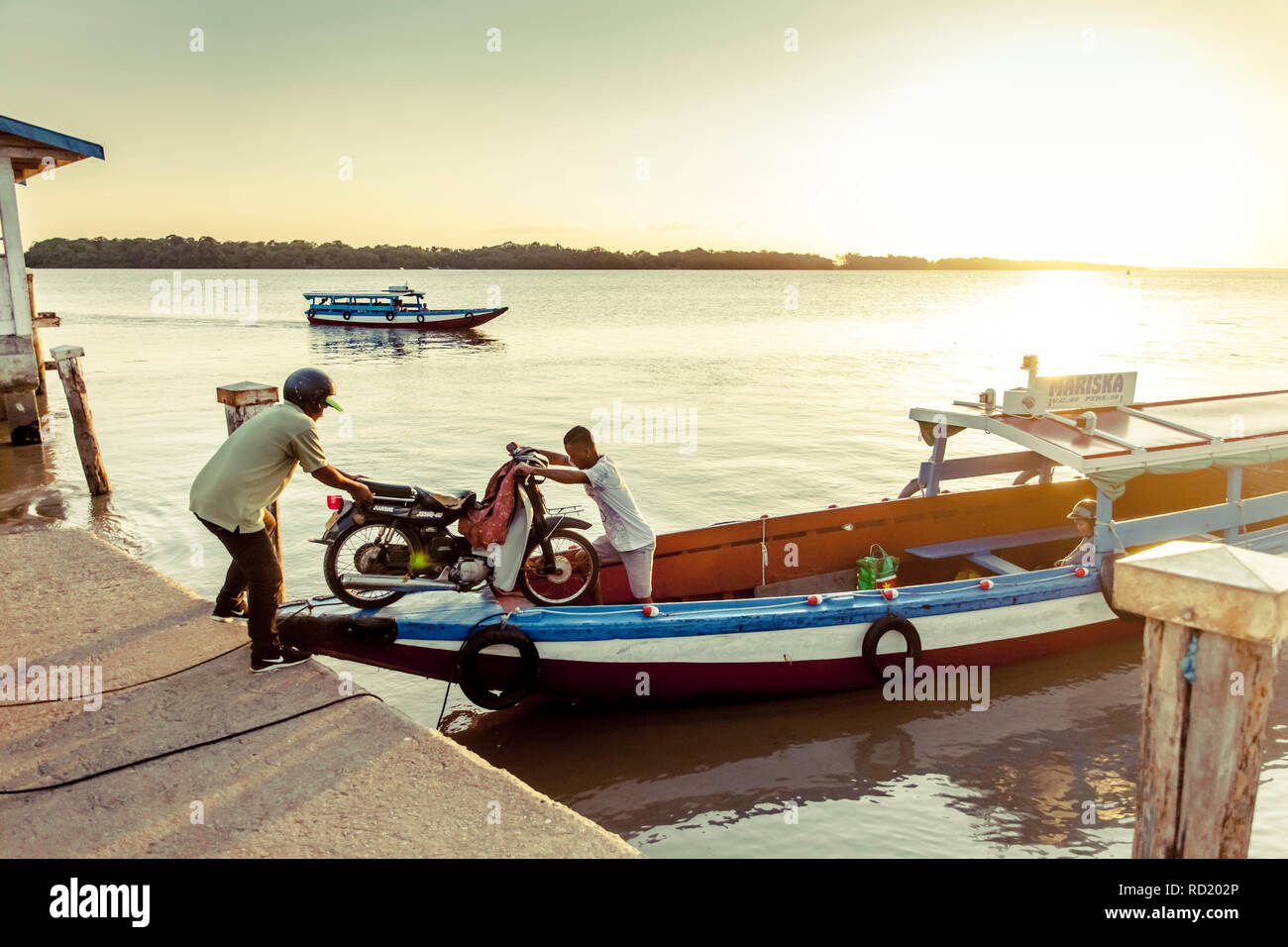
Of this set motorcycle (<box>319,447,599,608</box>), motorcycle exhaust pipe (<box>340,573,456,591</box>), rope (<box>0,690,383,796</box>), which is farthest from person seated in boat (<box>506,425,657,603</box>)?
rope (<box>0,690,383,796</box>)

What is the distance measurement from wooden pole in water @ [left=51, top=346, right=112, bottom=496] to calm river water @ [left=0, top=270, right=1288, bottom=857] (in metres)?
0.41

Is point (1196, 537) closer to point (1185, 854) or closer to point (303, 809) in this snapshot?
point (1185, 854)

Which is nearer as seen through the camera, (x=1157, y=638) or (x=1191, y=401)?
(x=1157, y=638)

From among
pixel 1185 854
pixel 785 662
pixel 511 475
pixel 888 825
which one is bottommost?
pixel 888 825

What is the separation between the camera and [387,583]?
7.25m

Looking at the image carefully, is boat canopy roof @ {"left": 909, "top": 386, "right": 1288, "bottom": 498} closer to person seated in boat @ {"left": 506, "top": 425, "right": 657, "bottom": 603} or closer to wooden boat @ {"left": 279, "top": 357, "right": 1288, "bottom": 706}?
wooden boat @ {"left": 279, "top": 357, "right": 1288, "bottom": 706}

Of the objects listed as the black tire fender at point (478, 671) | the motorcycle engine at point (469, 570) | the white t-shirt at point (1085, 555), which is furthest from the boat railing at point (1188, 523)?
the motorcycle engine at point (469, 570)

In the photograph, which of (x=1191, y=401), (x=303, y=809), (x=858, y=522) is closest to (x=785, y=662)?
(x=858, y=522)

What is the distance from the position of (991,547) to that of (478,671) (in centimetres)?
585

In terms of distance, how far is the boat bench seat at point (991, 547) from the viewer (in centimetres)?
938

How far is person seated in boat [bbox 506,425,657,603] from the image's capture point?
6980mm

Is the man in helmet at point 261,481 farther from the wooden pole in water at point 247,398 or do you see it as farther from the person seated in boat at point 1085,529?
the person seated in boat at point 1085,529

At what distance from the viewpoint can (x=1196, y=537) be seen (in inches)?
358
